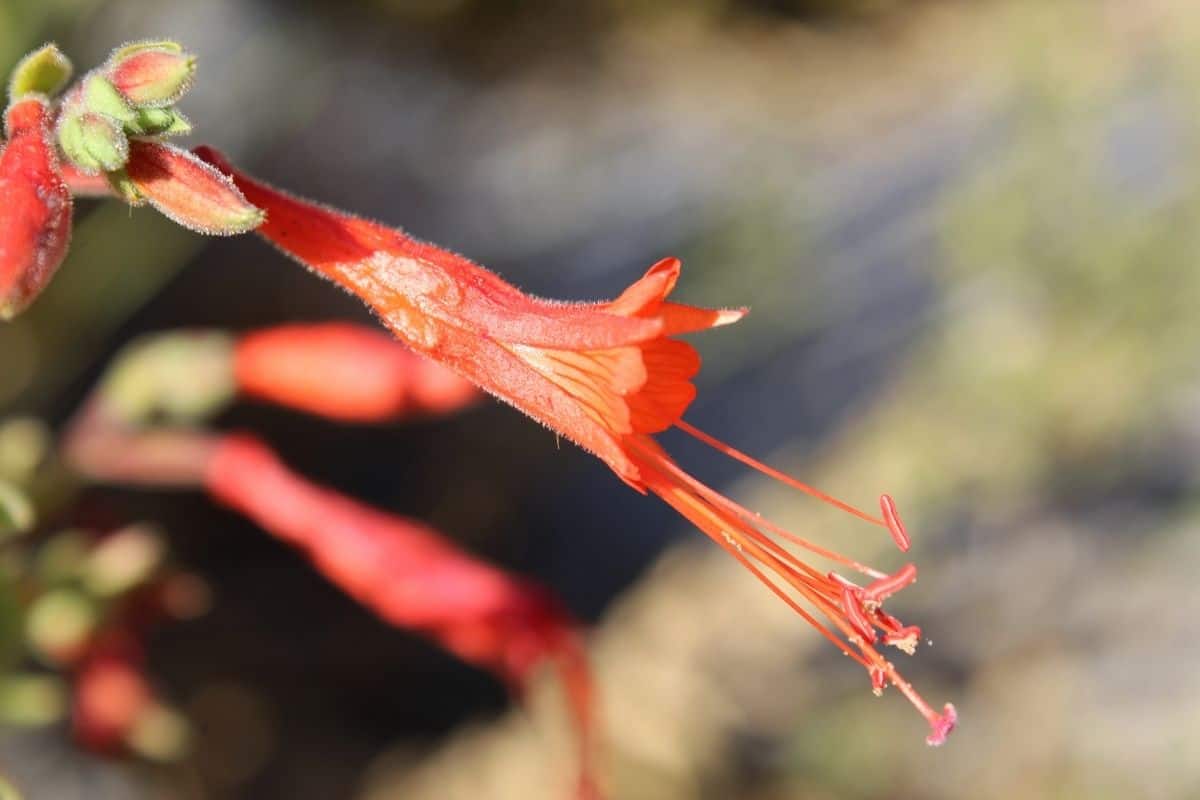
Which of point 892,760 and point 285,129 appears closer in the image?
point 285,129

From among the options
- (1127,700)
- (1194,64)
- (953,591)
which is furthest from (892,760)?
(1194,64)

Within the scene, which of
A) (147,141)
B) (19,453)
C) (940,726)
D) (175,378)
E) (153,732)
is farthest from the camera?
(153,732)

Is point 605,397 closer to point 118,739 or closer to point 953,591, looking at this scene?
point 118,739

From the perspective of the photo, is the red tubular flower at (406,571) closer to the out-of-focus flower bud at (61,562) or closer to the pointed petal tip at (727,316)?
the out-of-focus flower bud at (61,562)

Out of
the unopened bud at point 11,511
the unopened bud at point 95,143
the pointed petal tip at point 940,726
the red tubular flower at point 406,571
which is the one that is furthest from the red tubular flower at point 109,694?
the pointed petal tip at point 940,726

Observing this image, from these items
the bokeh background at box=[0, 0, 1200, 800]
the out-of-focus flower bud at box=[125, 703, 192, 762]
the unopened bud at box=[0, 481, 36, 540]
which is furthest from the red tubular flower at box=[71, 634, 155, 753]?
the unopened bud at box=[0, 481, 36, 540]

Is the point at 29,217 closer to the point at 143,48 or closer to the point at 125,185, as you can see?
the point at 125,185

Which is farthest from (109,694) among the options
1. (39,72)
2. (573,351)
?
(573,351)
